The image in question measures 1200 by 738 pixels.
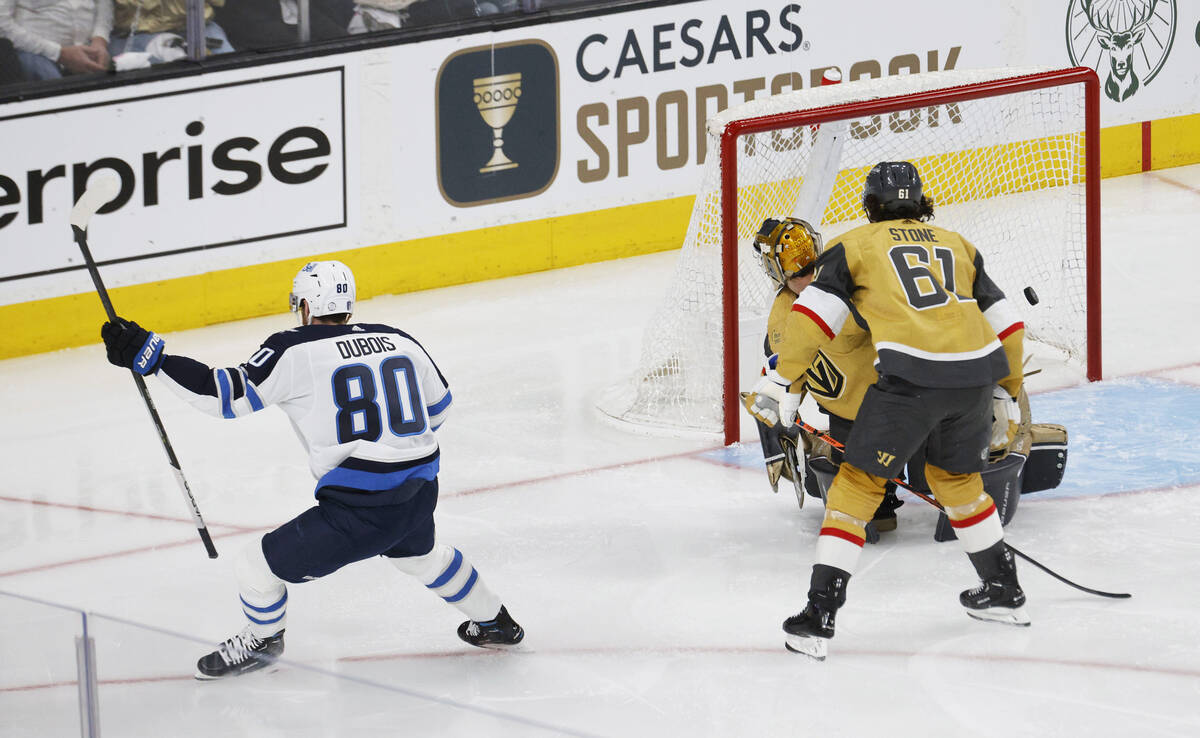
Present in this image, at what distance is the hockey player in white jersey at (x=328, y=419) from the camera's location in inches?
165

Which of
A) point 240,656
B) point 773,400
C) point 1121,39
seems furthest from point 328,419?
point 1121,39

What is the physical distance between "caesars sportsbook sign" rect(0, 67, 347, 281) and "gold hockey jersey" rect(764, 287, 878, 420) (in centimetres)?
362

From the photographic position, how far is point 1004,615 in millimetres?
4625

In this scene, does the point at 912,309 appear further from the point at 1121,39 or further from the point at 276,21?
the point at 1121,39

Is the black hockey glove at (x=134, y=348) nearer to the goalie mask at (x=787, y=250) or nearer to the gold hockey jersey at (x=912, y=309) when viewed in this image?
the gold hockey jersey at (x=912, y=309)

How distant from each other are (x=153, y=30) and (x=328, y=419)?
3987 mm

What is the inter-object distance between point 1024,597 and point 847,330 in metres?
Result: 0.77

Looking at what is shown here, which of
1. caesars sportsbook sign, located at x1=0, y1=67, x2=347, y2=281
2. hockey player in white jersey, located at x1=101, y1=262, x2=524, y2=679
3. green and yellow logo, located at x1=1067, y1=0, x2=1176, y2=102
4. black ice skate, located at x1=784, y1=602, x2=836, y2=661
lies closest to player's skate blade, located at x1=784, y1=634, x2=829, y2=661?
black ice skate, located at x1=784, y1=602, x2=836, y2=661

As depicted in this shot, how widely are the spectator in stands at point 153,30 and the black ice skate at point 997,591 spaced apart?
175 inches

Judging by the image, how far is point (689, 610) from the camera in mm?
4852

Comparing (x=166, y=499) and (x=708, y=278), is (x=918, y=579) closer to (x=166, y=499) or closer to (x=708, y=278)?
(x=708, y=278)

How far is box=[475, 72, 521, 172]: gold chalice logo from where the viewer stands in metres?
8.43

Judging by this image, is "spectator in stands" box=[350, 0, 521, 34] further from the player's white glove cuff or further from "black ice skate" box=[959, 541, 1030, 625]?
"black ice skate" box=[959, 541, 1030, 625]

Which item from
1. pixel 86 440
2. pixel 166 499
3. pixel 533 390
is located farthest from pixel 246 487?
pixel 533 390
